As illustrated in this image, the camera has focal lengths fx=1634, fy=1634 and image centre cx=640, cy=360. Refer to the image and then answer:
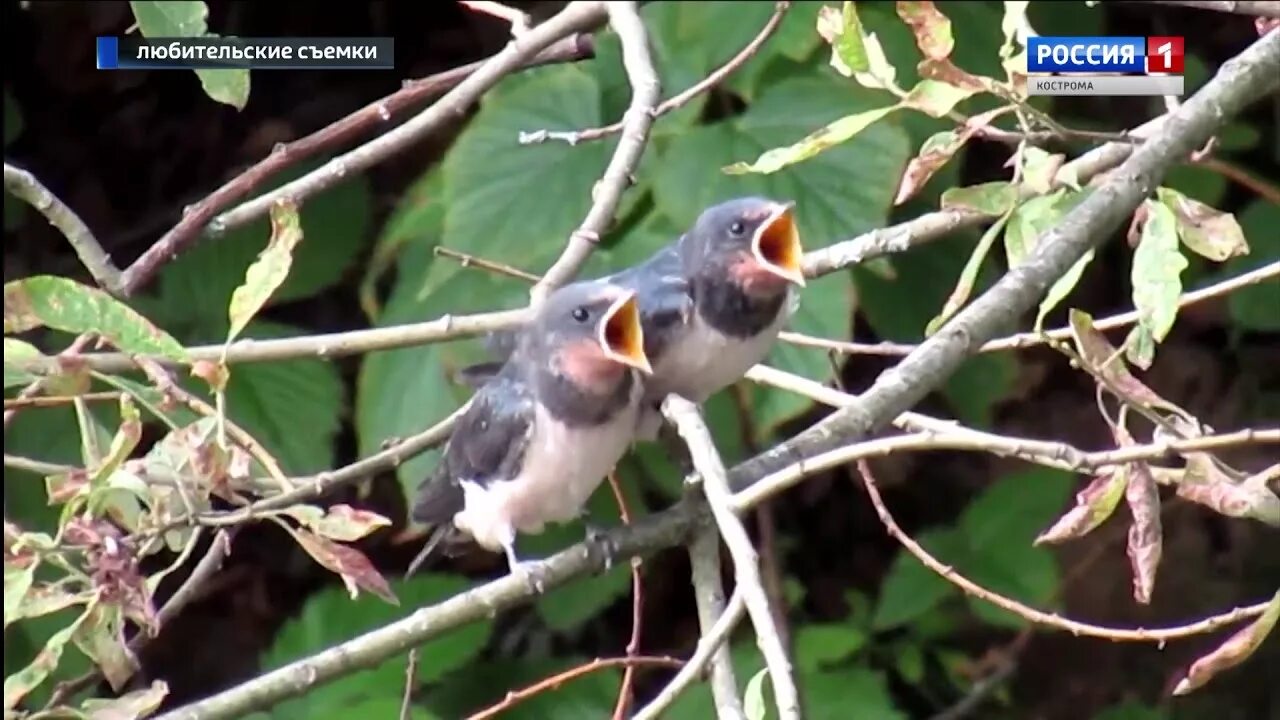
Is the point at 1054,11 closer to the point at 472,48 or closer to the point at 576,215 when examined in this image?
the point at 576,215

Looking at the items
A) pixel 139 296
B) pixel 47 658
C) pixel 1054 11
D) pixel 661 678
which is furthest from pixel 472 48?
pixel 47 658

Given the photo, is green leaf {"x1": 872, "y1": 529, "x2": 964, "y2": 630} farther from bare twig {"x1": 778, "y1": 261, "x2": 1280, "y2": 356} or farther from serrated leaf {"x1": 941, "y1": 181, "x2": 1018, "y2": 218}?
serrated leaf {"x1": 941, "y1": 181, "x2": 1018, "y2": 218}

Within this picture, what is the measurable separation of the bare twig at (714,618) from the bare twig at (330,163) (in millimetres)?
483

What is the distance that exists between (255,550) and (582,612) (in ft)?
2.18

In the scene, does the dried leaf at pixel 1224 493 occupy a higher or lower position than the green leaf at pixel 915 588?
higher

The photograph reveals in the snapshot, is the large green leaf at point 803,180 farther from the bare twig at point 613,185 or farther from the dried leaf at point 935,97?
the dried leaf at point 935,97

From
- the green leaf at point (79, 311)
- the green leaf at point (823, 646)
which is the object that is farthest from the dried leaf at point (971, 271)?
the green leaf at point (823, 646)

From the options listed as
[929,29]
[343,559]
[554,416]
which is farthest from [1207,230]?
[343,559]

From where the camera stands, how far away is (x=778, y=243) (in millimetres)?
1480

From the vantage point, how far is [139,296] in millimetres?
2145

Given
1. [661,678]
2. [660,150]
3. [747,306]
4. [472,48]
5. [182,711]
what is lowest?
[661,678]

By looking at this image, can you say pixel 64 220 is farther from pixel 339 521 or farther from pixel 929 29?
pixel 929 29

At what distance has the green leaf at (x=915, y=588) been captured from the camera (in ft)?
7.07

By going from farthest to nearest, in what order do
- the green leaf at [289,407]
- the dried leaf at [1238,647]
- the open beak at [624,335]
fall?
1. the green leaf at [289,407]
2. the open beak at [624,335]
3. the dried leaf at [1238,647]
